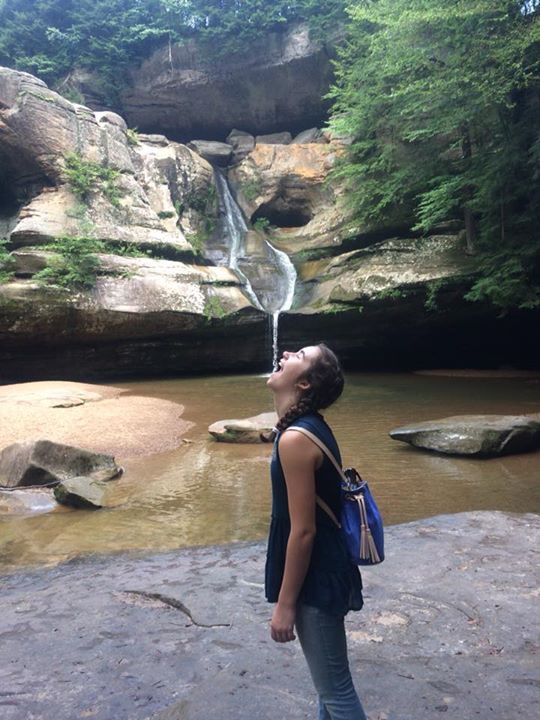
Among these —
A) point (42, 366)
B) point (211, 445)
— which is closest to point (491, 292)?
point (211, 445)

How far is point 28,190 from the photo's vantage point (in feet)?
61.0

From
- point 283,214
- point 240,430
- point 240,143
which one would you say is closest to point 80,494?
point 240,430

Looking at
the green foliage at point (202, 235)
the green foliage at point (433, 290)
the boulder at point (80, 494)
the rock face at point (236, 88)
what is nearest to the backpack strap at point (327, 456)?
the boulder at point (80, 494)

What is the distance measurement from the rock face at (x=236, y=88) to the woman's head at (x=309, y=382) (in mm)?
26230

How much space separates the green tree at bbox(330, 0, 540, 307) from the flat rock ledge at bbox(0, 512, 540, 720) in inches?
419

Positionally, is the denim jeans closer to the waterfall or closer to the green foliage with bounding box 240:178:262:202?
the waterfall

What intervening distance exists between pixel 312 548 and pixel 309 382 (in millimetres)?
529

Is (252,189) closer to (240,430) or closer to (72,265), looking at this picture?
(72,265)

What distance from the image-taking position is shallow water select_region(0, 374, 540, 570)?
4.79 meters

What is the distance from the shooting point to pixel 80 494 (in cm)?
572

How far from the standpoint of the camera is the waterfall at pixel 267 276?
1819cm

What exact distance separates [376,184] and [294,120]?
40.4 ft

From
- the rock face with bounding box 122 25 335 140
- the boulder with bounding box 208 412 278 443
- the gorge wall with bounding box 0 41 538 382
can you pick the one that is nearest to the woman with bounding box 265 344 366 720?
the boulder with bounding box 208 412 278 443

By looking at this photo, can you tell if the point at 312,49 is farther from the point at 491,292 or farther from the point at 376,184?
the point at 491,292
